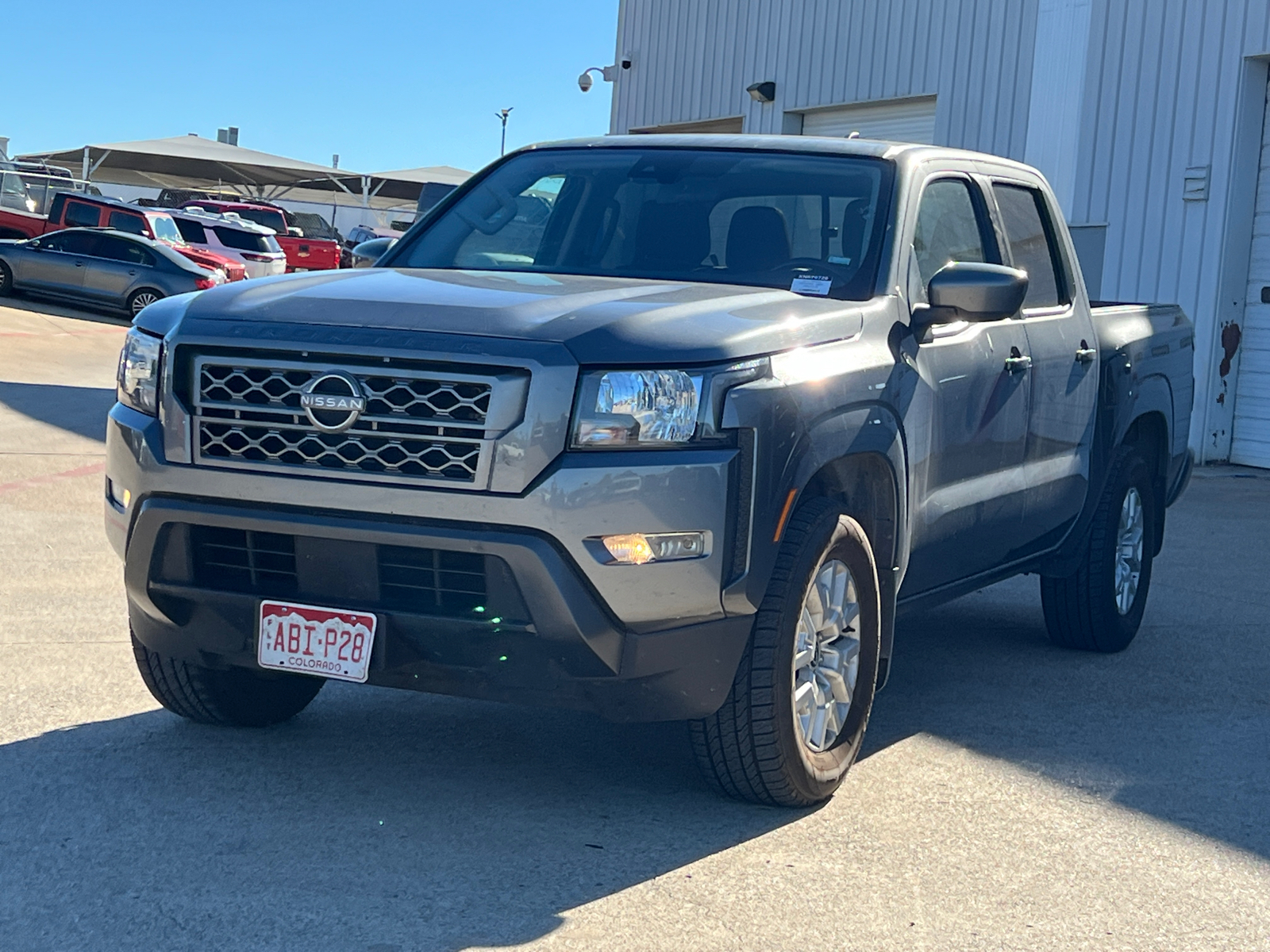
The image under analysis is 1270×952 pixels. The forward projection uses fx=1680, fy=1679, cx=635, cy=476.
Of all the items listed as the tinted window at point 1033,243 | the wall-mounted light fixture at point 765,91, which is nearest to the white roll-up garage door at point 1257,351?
the wall-mounted light fixture at point 765,91

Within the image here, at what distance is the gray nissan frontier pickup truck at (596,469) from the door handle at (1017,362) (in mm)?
220

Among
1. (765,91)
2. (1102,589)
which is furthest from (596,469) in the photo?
(765,91)

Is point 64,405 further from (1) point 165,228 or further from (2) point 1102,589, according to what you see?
(1) point 165,228

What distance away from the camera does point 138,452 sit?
13.8ft

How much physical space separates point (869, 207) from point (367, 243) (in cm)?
178

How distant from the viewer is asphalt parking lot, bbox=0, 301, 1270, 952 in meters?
3.56

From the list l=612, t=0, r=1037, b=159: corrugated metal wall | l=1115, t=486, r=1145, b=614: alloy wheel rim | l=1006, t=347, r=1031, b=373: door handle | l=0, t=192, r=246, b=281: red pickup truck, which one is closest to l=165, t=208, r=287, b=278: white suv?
l=0, t=192, r=246, b=281: red pickup truck

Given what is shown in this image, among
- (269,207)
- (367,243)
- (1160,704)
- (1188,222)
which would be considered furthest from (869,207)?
(269,207)

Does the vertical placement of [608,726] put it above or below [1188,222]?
below

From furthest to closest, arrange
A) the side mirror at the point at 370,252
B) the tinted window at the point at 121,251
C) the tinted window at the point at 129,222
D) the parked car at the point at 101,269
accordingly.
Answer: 1. the tinted window at the point at 129,222
2. the tinted window at the point at 121,251
3. the parked car at the point at 101,269
4. the side mirror at the point at 370,252

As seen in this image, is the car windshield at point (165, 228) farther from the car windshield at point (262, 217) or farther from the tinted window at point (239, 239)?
the car windshield at point (262, 217)

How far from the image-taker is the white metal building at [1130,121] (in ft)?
46.7

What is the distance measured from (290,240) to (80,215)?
6199 mm

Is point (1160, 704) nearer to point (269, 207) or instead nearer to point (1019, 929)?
point (1019, 929)
